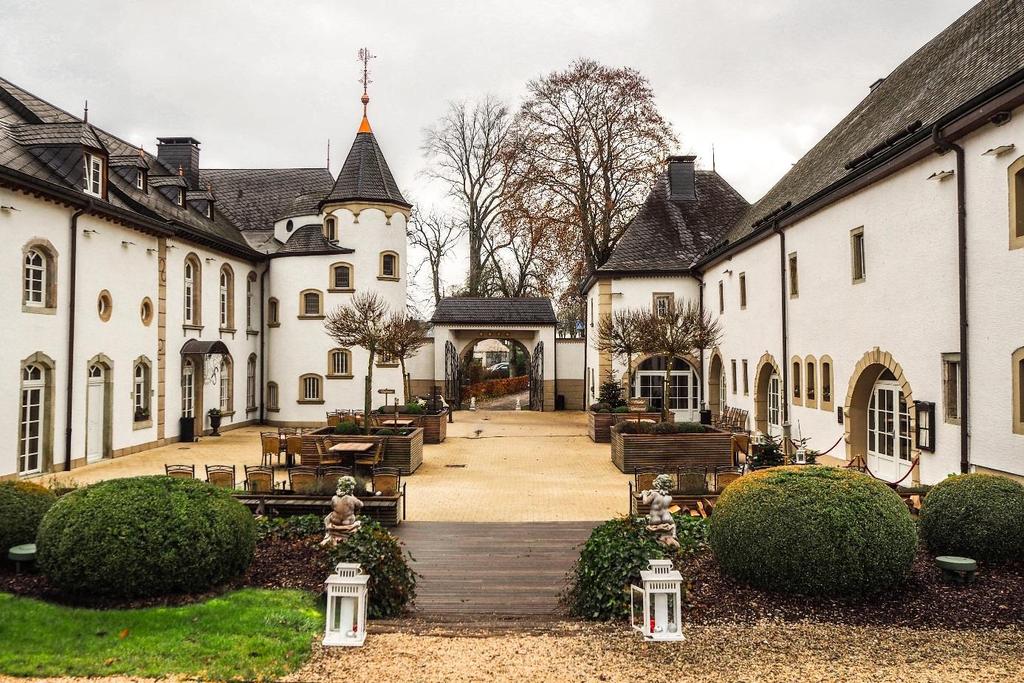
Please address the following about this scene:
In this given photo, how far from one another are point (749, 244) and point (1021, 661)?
60.9 ft

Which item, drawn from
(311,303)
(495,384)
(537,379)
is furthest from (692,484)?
(495,384)

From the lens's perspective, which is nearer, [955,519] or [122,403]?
[955,519]

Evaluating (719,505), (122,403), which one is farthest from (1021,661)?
(122,403)

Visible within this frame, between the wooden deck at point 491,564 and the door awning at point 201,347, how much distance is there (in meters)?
15.5

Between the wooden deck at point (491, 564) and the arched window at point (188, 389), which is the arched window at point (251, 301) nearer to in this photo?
the arched window at point (188, 389)

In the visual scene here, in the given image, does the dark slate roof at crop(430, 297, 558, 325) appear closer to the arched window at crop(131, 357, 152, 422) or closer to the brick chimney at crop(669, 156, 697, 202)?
the brick chimney at crop(669, 156, 697, 202)

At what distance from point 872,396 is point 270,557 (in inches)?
506

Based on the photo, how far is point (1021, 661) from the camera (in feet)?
19.6

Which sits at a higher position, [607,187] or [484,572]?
[607,187]

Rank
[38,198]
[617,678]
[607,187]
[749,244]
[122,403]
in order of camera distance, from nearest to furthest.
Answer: [617,678]
[38,198]
[122,403]
[749,244]
[607,187]

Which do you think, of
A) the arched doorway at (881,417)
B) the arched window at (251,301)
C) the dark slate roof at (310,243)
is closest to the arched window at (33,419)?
the arched window at (251,301)

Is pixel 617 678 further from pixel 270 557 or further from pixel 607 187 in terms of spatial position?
pixel 607 187

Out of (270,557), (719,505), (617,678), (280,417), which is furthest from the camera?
(280,417)

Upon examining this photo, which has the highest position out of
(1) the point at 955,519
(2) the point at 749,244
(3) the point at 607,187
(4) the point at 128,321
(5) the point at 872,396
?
(3) the point at 607,187
